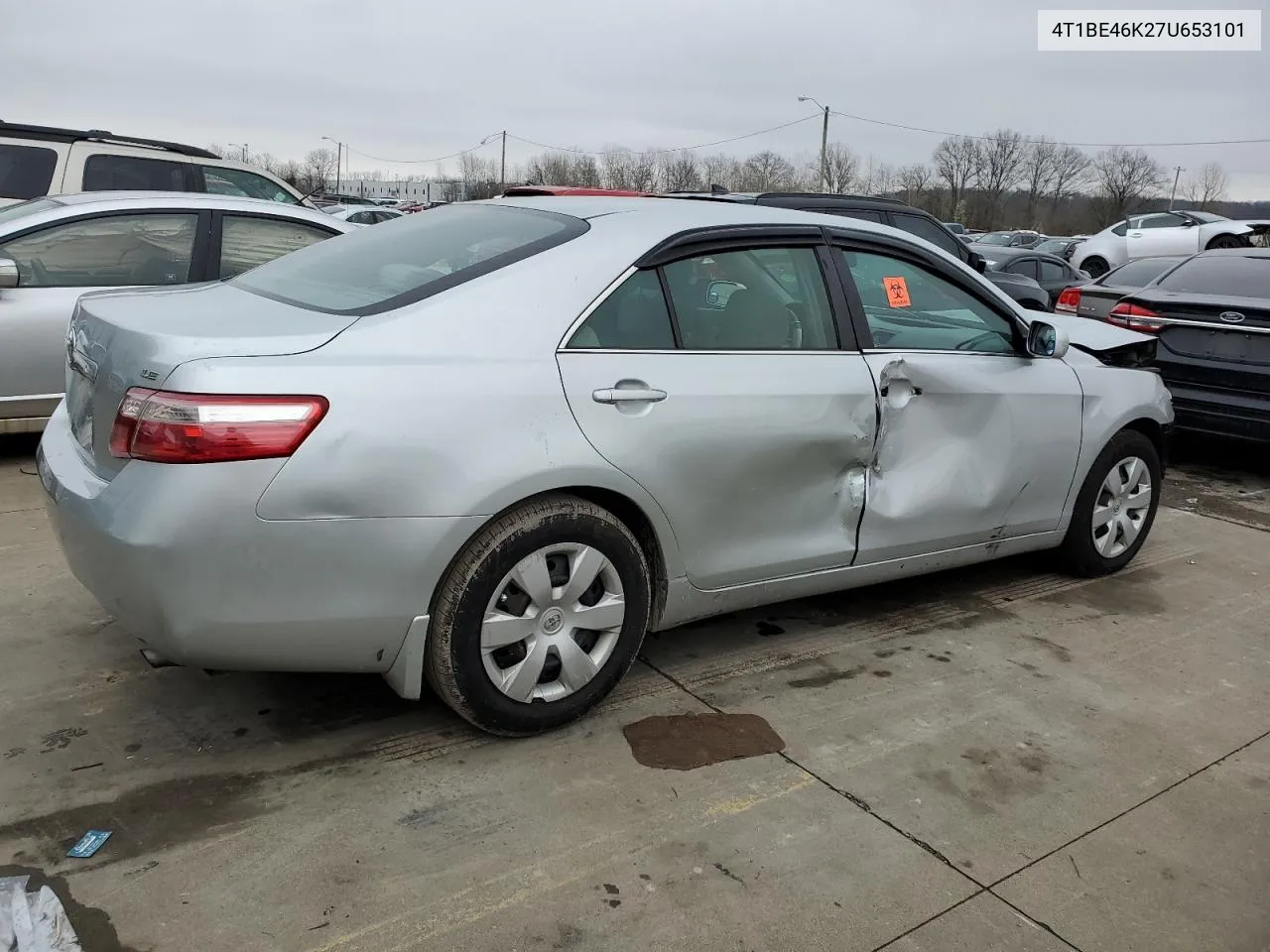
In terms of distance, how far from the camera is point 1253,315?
21.1 feet

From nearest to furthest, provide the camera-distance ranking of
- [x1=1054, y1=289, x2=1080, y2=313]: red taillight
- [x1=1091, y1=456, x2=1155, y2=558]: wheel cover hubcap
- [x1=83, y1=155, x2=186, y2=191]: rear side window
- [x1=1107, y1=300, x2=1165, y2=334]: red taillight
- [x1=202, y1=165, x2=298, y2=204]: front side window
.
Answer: [x1=1091, y1=456, x2=1155, y2=558]: wheel cover hubcap
[x1=1107, y1=300, x2=1165, y2=334]: red taillight
[x1=83, y1=155, x2=186, y2=191]: rear side window
[x1=202, y1=165, x2=298, y2=204]: front side window
[x1=1054, y1=289, x2=1080, y2=313]: red taillight

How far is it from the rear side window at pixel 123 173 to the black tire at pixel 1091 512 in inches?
269

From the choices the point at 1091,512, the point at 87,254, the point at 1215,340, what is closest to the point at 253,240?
the point at 87,254

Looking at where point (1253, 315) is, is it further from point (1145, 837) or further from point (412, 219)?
point (412, 219)

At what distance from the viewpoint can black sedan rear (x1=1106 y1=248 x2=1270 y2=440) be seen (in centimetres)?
640

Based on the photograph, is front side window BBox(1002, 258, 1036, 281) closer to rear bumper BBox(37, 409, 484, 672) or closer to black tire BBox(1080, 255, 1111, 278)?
black tire BBox(1080, 255, 1111, 278)

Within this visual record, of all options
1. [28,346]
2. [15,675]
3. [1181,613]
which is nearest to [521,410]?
[15,675]

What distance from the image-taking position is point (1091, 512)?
4.62 metres

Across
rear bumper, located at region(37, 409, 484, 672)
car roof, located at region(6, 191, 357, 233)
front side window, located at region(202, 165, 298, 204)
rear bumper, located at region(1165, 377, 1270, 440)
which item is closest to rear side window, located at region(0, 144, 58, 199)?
front side window, located at region(202, 165, 298, 204)

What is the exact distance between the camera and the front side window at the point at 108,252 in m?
5.50

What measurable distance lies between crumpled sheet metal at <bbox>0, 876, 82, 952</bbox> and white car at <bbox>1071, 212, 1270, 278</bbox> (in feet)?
69.8

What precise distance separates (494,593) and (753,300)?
1.34 metres

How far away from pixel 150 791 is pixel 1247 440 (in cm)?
636

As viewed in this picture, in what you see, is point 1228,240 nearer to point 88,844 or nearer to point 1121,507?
point 1121,507
